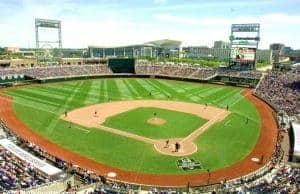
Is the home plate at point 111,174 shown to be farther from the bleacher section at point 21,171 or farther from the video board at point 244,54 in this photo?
the video board at point 244,54

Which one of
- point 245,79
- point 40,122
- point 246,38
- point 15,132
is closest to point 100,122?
point 40,122

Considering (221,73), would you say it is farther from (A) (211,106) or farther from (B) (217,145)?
(B) (217,145)

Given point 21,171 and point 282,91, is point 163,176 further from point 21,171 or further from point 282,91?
point 282,91

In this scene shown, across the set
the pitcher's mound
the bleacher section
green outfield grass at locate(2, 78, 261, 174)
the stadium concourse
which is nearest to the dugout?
green outfield grass at locate(2, 78, 261, 174)

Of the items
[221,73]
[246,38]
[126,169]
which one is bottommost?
[126,169]

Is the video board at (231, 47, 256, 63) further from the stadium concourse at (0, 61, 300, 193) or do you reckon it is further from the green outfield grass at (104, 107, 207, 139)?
the green outfield grass at (104, 107, 207, 139)

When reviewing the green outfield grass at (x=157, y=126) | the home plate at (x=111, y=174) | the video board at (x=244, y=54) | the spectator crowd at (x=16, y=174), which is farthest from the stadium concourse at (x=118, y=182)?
the video board at (x=244, y=54)
